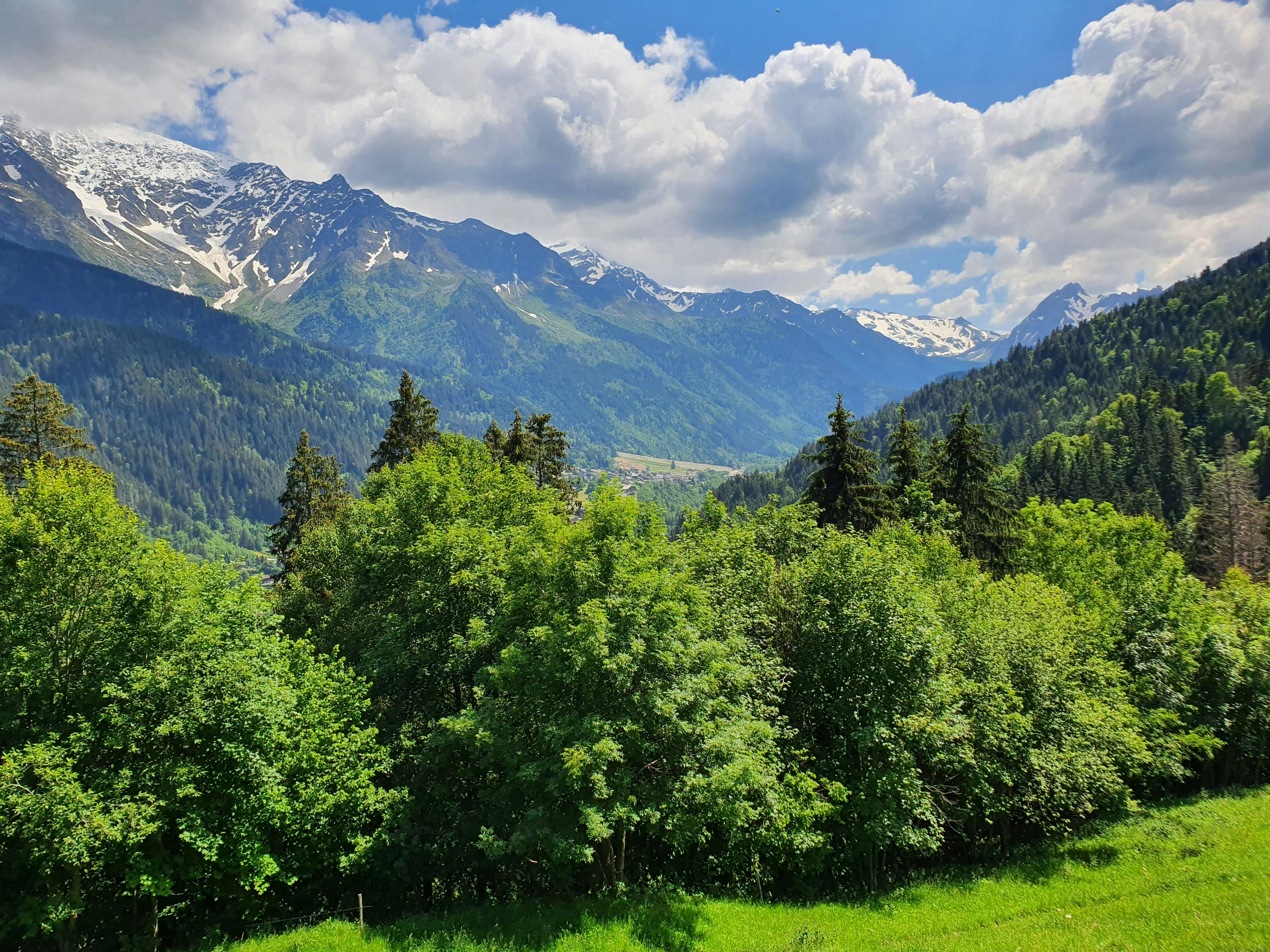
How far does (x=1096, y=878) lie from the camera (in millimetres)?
21062

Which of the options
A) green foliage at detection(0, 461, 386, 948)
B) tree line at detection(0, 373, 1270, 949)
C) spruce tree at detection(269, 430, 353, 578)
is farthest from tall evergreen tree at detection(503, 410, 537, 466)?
green foliage at detection(0, 461, 386, 948)

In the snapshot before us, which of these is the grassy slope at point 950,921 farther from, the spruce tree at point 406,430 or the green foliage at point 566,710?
the spruce tree at point 406,430

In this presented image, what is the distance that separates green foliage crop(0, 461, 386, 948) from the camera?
54.3 ft

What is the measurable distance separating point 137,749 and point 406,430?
3194 centimetres

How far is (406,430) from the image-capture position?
1859 inches

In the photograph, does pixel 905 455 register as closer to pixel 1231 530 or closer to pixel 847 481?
pixel 847 481

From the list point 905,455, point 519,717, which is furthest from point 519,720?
point 905,455

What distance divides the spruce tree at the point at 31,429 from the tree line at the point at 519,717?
771 inches

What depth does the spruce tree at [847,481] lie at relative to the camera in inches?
1527

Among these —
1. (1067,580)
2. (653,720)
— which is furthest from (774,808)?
(1067,580)

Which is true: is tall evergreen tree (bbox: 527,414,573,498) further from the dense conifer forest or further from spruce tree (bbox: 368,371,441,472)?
the dense conifer forest

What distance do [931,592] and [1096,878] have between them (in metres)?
10.3

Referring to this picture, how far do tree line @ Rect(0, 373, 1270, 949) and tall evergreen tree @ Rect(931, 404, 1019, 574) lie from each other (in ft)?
36.5

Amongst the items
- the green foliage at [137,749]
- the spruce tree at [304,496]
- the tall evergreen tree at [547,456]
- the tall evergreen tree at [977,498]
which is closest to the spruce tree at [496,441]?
the tall evergreen tree at [547,456]
